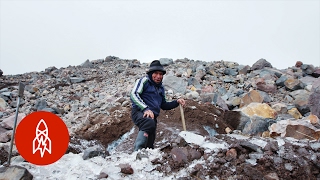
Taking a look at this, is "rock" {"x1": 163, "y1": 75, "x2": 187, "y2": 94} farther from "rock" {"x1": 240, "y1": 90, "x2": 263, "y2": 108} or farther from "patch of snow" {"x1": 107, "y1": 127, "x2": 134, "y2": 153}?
"patch of snow" {"x1": 107, "y1": 127, "x2": 134, "y2": 153}

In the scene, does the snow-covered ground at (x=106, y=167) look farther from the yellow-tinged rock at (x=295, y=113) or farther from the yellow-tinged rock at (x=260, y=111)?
the yellow-tinged rock at (x=295, y=113)

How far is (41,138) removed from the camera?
3125mm

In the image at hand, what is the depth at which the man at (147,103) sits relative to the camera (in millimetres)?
3988

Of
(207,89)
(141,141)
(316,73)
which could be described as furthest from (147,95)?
(316,73)

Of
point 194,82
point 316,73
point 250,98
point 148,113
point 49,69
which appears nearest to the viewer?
point 148,113

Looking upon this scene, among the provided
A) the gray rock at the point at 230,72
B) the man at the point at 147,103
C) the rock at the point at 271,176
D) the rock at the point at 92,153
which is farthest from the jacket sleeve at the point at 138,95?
the gray rock at the point at 230,72

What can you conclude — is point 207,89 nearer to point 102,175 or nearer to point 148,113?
point 148,113

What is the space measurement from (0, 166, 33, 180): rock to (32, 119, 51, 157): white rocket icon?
0.25 m

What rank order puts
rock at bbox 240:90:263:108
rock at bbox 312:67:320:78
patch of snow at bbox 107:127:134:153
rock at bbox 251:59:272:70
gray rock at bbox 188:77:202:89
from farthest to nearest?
rock at bbox 251:59:272:70
rock at bbox 312:67:320:78
gray rock at bbox 188:77:202:89
rock at bbox 240:90:263:108
patch of snow at bbox 107:127:134:153

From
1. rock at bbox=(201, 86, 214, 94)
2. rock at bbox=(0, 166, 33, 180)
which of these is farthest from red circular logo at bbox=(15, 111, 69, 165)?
rock at bbox=(201, 86, 214, 94)

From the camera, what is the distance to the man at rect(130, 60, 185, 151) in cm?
399

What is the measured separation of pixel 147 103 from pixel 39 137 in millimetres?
1620

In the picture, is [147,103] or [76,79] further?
[76,79]

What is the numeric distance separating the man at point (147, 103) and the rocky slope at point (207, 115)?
54cm
